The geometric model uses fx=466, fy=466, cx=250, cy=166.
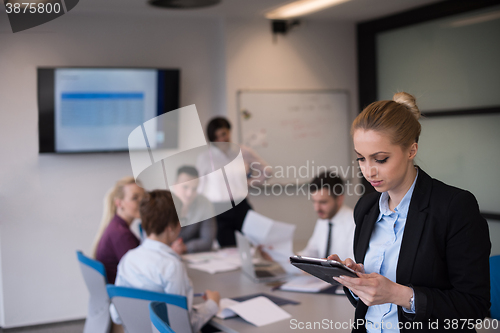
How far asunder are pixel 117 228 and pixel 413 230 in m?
1.98

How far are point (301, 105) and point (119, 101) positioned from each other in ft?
5.77

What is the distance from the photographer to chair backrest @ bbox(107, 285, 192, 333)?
182 centimetres

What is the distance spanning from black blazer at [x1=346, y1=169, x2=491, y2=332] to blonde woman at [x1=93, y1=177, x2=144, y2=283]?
1889 mm

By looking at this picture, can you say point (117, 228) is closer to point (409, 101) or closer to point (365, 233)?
point (365, 233)

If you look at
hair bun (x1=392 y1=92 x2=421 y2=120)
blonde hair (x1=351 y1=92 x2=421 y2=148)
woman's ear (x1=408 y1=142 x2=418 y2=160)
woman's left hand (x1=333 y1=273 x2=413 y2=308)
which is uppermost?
hair bun (x1=392 y1=92 x2=421 y2=120)

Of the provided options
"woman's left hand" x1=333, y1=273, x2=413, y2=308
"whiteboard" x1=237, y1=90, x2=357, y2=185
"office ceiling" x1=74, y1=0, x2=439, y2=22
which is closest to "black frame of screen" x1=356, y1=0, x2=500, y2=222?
"office ceiling" x1=74, y1=0, x2=439, y2=22

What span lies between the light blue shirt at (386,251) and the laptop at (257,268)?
1193 mm

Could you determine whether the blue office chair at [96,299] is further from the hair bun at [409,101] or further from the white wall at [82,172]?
the hair bun at [409,101]

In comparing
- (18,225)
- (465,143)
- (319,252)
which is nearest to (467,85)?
(465,143)

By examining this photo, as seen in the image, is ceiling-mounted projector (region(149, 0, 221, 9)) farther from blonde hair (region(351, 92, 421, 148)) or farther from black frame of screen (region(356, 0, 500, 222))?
blonde hair (region(351, 92, 421, 148))

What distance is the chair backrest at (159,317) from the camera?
1373mm

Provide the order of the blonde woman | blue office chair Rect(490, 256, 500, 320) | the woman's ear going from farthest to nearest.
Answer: the blonde woman → blue office chair Rect(490, 256, 500, 320) → the woman's ear

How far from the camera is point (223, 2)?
12.8ft

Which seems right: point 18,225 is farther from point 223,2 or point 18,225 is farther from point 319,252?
point 223,2
